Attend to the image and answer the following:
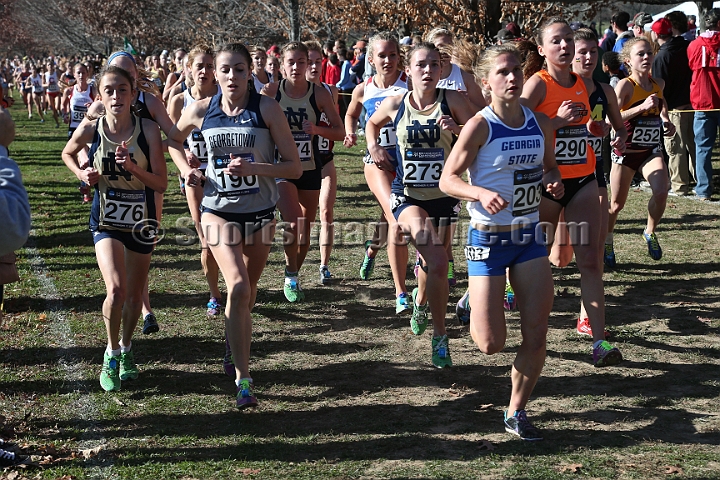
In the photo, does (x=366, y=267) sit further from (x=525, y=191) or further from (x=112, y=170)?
(x=525, y=191)

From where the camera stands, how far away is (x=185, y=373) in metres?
6.23

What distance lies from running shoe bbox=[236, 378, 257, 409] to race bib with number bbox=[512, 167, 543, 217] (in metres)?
1.92

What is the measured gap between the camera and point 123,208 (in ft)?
19.1

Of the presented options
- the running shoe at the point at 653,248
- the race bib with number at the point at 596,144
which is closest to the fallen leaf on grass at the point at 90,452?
the race bib with number at the point at 596,144

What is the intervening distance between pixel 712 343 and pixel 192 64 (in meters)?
4.62

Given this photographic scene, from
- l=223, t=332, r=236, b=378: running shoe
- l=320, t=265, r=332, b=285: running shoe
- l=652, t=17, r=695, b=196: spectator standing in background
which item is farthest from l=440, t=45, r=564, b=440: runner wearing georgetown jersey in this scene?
l=652, t=17, r=695, b=196: spectator standing in background

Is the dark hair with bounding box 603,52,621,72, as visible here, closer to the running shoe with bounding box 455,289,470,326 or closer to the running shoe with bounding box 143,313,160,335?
the running shoe with bounding box 455,289,470,326

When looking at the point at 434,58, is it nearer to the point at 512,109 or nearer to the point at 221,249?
the point at 512,109

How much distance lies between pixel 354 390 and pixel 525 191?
183 cm

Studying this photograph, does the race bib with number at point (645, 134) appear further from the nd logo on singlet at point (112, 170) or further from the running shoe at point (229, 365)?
the nd logo on singlet at point (112, 170)

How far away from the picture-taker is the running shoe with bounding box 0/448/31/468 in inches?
179

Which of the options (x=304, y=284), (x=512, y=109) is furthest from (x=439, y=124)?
(x=304, y=284)

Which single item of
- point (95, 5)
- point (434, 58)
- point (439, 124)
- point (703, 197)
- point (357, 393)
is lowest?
point (357, 393)

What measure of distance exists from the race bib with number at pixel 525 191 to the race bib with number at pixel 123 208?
8.25ft
